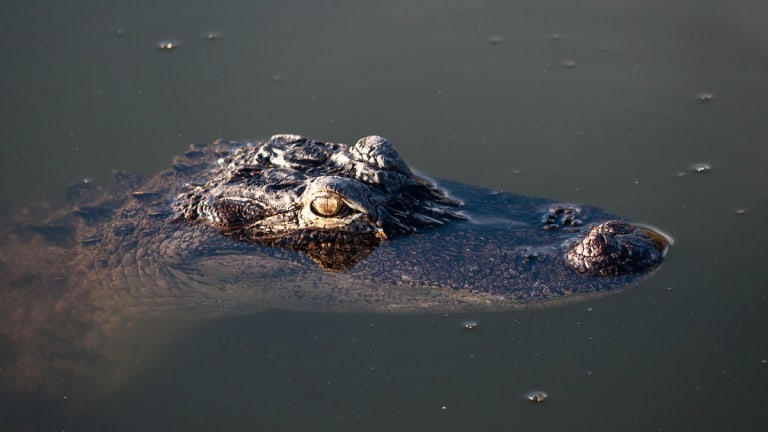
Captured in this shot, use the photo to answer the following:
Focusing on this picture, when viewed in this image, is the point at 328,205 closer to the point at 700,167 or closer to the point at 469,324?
the point at 469,324

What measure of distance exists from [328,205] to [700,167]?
9.75 feet

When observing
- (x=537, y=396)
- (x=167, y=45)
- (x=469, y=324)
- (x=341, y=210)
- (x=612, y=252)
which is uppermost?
(x=167, y=45)

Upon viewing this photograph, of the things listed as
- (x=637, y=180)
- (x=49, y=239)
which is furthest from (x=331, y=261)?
(x=637, y=180)

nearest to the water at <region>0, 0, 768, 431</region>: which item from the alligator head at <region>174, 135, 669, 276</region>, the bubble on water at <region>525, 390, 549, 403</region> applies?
the bubble on water at <region>525, 390, 549, 403</region>

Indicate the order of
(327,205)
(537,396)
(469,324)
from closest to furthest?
(537,396), (327,205), (469,324)

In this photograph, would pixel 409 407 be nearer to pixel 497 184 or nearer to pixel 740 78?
pixel 497 184

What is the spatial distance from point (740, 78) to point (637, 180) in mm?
1692

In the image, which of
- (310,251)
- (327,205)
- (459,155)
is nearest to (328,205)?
(327,205)

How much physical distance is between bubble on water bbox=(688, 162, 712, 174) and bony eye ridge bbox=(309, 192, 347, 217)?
283cm

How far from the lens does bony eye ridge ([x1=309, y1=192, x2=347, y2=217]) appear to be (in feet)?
13.1

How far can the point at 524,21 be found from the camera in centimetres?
687

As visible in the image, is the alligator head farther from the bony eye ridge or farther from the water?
the water

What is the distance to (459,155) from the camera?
567 cm

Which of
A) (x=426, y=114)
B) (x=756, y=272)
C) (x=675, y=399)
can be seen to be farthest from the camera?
(x=426, y=114)
